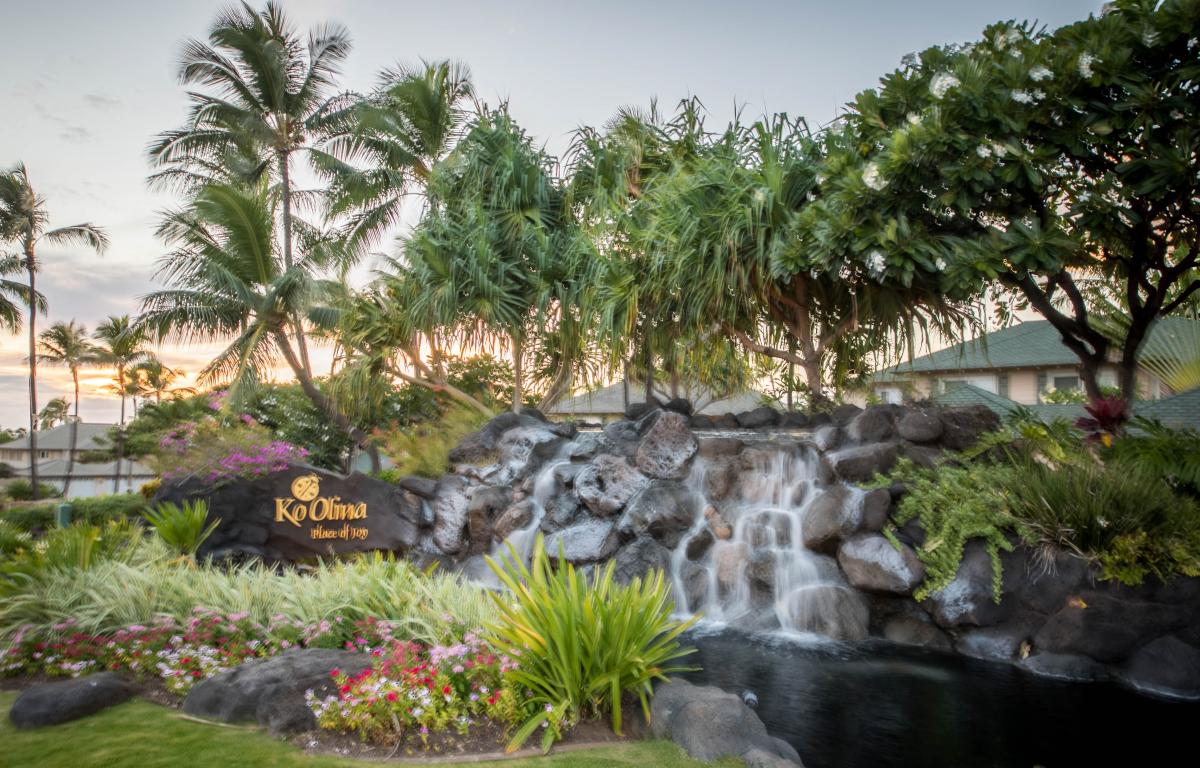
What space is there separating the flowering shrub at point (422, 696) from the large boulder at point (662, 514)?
5335 mm

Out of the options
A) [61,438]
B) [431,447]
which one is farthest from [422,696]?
[61,438]

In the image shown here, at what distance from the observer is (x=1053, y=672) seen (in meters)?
7.20

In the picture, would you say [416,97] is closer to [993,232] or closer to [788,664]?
[993,232]

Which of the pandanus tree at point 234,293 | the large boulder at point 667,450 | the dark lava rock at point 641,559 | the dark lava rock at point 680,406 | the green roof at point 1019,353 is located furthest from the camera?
the green roof at point 1019,353

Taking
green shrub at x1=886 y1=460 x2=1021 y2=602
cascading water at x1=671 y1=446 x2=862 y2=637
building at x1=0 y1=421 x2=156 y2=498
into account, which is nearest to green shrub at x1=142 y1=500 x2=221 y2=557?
cascading water at x1=671 y1=446 x2=862 y2=637

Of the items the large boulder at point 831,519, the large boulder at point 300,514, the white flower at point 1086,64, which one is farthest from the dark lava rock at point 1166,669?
the large boulder at point 300,514

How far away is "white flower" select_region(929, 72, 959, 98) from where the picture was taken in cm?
889

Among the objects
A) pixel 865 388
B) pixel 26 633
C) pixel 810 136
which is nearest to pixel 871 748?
pixel 26 633

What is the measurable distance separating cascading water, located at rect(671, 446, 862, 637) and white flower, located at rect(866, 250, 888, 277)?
8.41 feet

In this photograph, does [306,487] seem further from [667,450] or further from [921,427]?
[921,427]

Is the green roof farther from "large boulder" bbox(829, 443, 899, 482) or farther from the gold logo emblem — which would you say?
the gold logo emblem

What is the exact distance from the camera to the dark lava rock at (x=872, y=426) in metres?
10.4

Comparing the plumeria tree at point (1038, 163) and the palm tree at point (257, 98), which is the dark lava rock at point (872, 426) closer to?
the plumeria tree at point (1038, 163)

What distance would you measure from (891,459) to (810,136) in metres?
5.77
